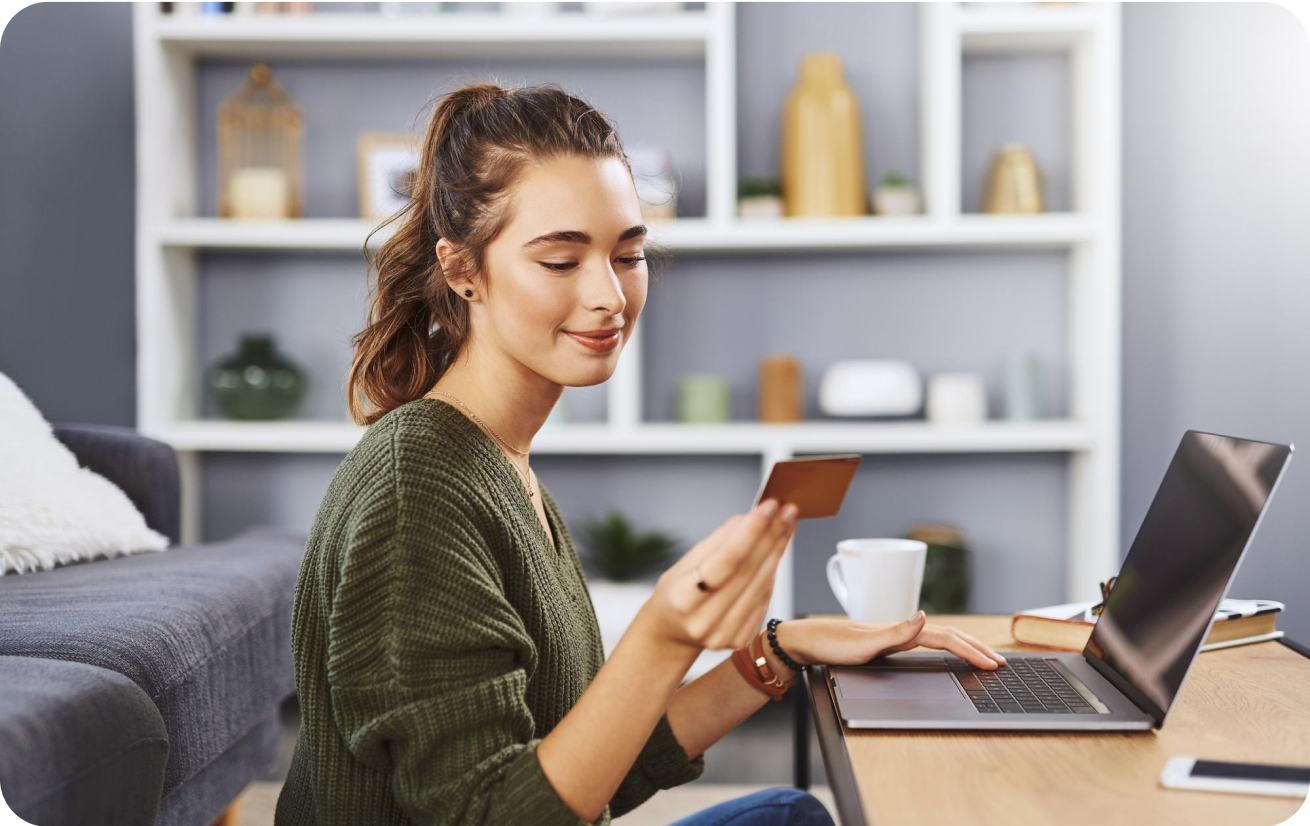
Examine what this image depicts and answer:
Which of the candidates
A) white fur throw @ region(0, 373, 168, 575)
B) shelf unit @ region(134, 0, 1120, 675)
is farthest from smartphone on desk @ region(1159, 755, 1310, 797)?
shelf unit @ region(134, 0, 1120, 675)

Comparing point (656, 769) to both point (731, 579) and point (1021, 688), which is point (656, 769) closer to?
point (1021, 688)

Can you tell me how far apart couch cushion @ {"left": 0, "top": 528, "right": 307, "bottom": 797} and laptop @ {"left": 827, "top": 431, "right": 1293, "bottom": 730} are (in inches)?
34.5

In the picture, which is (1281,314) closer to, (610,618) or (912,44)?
(912,44)

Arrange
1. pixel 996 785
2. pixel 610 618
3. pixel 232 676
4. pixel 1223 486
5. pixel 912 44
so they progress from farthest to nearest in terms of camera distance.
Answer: pixel 912 44 → pixel 610 618 → pixel 232 676 → pixel 1223 486 → pixel 996 785

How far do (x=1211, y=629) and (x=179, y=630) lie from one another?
1.27 metres

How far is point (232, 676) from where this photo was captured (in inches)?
63.3

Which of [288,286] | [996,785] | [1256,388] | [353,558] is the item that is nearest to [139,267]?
[288,286]

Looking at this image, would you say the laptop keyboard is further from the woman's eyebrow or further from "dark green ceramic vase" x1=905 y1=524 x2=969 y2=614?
"dark green ceramic vase" x1=905 y1=524 x2=969 y2=614

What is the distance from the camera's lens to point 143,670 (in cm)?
133

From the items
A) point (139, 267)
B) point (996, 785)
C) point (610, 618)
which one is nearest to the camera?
point (996, 785)

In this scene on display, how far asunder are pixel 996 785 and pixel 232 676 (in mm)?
1235

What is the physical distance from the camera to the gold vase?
2.61 m

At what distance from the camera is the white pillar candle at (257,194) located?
104 inches

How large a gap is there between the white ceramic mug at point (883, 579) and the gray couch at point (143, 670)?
800 mm
